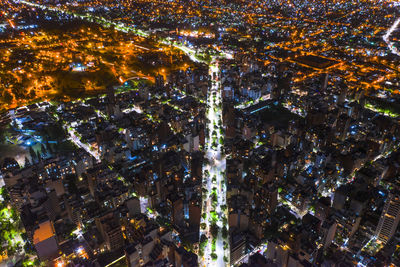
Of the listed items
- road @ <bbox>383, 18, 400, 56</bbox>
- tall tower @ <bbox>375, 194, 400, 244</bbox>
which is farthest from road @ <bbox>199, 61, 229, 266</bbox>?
road @ <bbox>383, 18, 400, 56</bbox>

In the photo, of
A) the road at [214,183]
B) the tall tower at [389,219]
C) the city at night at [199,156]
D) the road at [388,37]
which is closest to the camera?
the tall tower at [389,219]

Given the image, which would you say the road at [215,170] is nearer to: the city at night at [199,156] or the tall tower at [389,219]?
the city at night at [199,156]

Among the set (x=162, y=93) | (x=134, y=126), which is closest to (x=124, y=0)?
(x=162, y=93)

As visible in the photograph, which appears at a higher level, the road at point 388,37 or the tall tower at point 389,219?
the road at point 388,37

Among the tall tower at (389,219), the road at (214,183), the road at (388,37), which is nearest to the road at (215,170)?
the road at (214,183)

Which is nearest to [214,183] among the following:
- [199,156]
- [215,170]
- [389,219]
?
[215,170]

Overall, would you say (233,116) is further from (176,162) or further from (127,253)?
(127,253)
